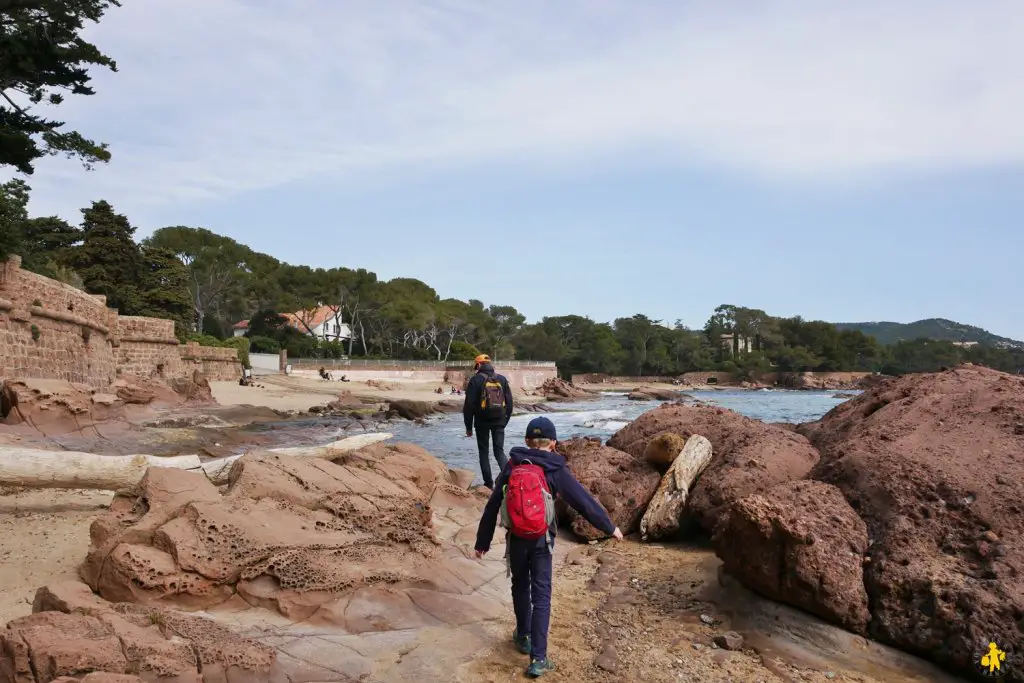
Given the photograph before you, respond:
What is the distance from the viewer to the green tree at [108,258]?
33594 mm

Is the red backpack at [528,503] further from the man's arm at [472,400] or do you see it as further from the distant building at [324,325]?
the distant building at [324,325]

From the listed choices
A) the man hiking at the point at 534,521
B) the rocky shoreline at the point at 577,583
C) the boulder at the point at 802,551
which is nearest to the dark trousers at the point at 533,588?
the man hiking at the point at 534,521

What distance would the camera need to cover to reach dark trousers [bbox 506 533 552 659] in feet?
12.7

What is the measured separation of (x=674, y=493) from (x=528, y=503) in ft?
11.8

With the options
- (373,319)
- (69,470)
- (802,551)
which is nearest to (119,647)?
(802,551)

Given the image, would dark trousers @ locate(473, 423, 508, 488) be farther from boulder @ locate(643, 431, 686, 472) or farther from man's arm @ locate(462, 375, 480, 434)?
boulder @ locate(643, 431, 686, 472)

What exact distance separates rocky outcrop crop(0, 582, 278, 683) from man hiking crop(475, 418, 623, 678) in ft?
4.68

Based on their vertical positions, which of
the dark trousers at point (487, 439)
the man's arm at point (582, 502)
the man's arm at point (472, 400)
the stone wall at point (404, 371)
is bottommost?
the stone wall at point (404, 371)

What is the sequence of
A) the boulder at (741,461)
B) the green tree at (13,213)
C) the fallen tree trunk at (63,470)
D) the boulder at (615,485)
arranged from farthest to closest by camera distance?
the green tree at (13,213) → the boulder at (615,485) → the fallen tree trunk at (63,470) → the boulder at (741,461)

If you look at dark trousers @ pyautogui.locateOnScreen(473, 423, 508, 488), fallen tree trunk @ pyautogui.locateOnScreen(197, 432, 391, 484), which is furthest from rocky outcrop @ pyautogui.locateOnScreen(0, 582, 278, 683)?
dark trousers @ pyautogui.locateOnScreen(473, 423, 508, 488)

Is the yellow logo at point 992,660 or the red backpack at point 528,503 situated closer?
the yellow logo at point 992,660

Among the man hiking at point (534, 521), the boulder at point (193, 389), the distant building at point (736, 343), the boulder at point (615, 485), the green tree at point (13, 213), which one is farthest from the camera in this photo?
the distant building at point (736, 343)

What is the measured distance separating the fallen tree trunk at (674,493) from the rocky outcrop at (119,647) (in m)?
4.44

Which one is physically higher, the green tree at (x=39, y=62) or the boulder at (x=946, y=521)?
the green tree at (x=39, y=62)
